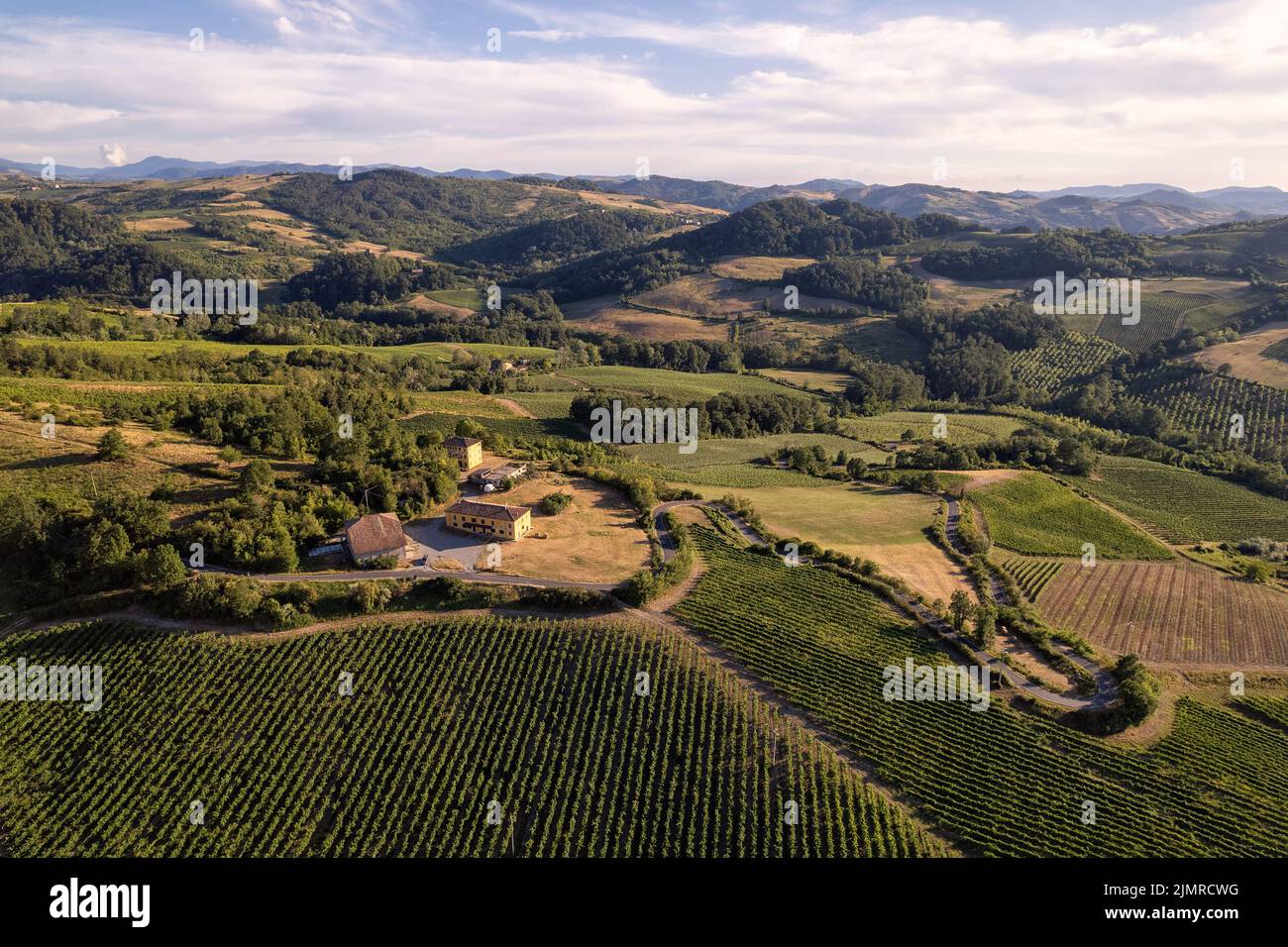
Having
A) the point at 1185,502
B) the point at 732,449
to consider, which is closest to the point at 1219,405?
the point at 1185,502

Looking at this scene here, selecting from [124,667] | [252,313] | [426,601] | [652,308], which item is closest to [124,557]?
[124,667]

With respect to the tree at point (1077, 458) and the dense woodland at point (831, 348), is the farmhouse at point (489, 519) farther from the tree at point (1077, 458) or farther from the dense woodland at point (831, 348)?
the tree at point (1077, 458)

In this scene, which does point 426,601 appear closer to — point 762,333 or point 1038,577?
point 1038,577

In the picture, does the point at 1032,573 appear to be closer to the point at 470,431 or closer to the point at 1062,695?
the point at 1062,695

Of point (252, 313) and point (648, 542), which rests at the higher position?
point (252, 313)

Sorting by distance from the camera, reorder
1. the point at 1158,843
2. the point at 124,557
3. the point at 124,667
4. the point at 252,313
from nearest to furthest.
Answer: the point at 1158,843 < the point at 124,667 < the point at 124,557 < the point at 252,313

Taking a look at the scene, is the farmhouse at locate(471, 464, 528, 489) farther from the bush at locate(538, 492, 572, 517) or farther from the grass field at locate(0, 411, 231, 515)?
the grass field at locate(0, 411, 231, 515)

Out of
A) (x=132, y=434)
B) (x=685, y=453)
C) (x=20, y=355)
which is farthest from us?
(x=685, y=453)
